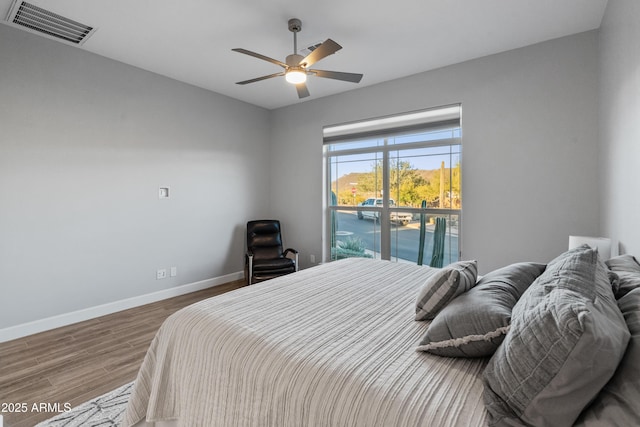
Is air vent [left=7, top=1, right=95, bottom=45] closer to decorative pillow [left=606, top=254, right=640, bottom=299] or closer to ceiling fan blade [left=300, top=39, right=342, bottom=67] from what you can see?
ceiling fan blade [left=300, top=39, right=342, bottom=67]

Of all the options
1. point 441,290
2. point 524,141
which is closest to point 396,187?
point 524,141

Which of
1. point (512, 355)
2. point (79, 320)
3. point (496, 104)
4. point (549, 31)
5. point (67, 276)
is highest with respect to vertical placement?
point (549, 31)

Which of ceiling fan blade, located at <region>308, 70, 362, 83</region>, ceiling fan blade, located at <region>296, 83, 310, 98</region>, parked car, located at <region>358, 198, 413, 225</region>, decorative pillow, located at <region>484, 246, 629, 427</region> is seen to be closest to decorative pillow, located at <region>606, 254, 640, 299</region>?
decorative pillow, located at <region>484, 246, 629, 427</region>

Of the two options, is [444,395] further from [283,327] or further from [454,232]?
[454,232]

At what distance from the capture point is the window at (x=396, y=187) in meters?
3.49

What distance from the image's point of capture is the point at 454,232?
3.46m

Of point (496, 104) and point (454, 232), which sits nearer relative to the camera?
point (496, 104)

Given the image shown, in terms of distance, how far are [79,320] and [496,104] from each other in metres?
4.92

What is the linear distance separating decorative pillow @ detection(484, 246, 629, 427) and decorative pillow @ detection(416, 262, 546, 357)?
0.12 meters

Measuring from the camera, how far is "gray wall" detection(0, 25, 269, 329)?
2.73 meters

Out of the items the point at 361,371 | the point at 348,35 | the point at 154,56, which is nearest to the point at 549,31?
the point at 348,35

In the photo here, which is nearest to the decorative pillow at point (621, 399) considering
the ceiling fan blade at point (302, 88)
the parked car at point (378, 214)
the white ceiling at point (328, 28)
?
the white ceiling at point (328, 28)

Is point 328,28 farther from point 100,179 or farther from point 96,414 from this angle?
point 96,414

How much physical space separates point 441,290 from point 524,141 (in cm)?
241
